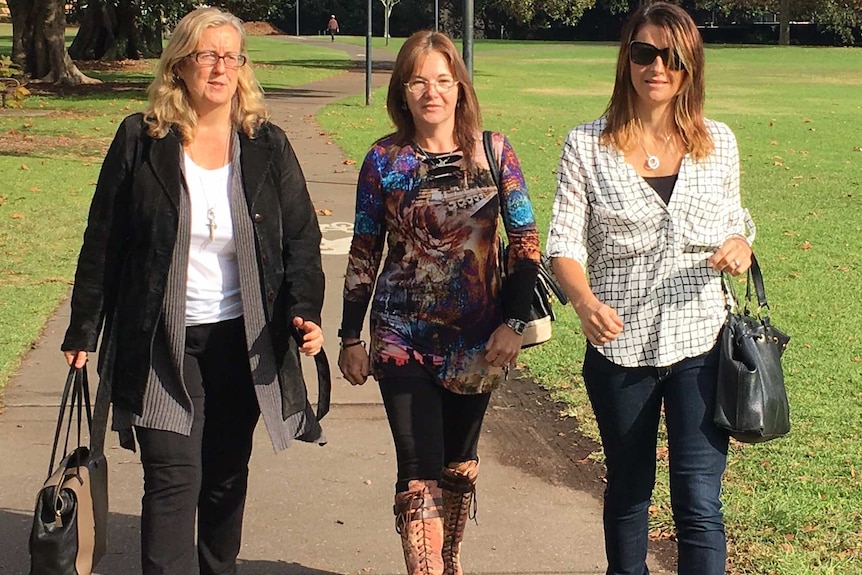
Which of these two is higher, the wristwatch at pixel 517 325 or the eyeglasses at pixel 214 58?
the eyeglasses at pixel 214 58

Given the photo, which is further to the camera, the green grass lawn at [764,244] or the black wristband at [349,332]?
the green grass lawn at [764,244]

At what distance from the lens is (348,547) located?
427cm

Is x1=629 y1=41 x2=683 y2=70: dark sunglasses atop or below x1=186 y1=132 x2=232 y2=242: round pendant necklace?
atop

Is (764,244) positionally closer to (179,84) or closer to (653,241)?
(653,241)

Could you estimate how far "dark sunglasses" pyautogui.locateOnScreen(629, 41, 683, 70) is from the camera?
10.7 ft

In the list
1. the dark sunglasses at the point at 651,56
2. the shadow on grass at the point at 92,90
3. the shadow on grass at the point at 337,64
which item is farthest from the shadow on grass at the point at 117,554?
the shadow on grass at the point at 337,64

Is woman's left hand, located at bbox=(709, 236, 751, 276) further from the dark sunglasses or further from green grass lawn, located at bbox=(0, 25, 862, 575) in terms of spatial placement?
green grass lawn, located at bbox=(0, 25, 862, 575)

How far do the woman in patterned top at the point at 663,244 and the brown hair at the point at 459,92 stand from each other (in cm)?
35

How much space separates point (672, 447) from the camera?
131 inches

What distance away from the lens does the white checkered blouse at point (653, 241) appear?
3.28m

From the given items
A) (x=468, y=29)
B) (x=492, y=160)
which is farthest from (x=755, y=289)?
(x=468, y=29)

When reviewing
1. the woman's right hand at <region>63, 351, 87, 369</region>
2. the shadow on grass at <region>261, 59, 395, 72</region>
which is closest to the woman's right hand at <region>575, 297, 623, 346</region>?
the woman's right hand at <region>63, 351, 87, 369</region>

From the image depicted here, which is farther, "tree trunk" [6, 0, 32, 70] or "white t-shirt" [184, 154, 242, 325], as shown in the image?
"tree trunk" [6, 0, 32, 70]

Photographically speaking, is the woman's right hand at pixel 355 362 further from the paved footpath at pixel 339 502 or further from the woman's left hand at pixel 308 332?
the paved footpath at pixel 339 502
